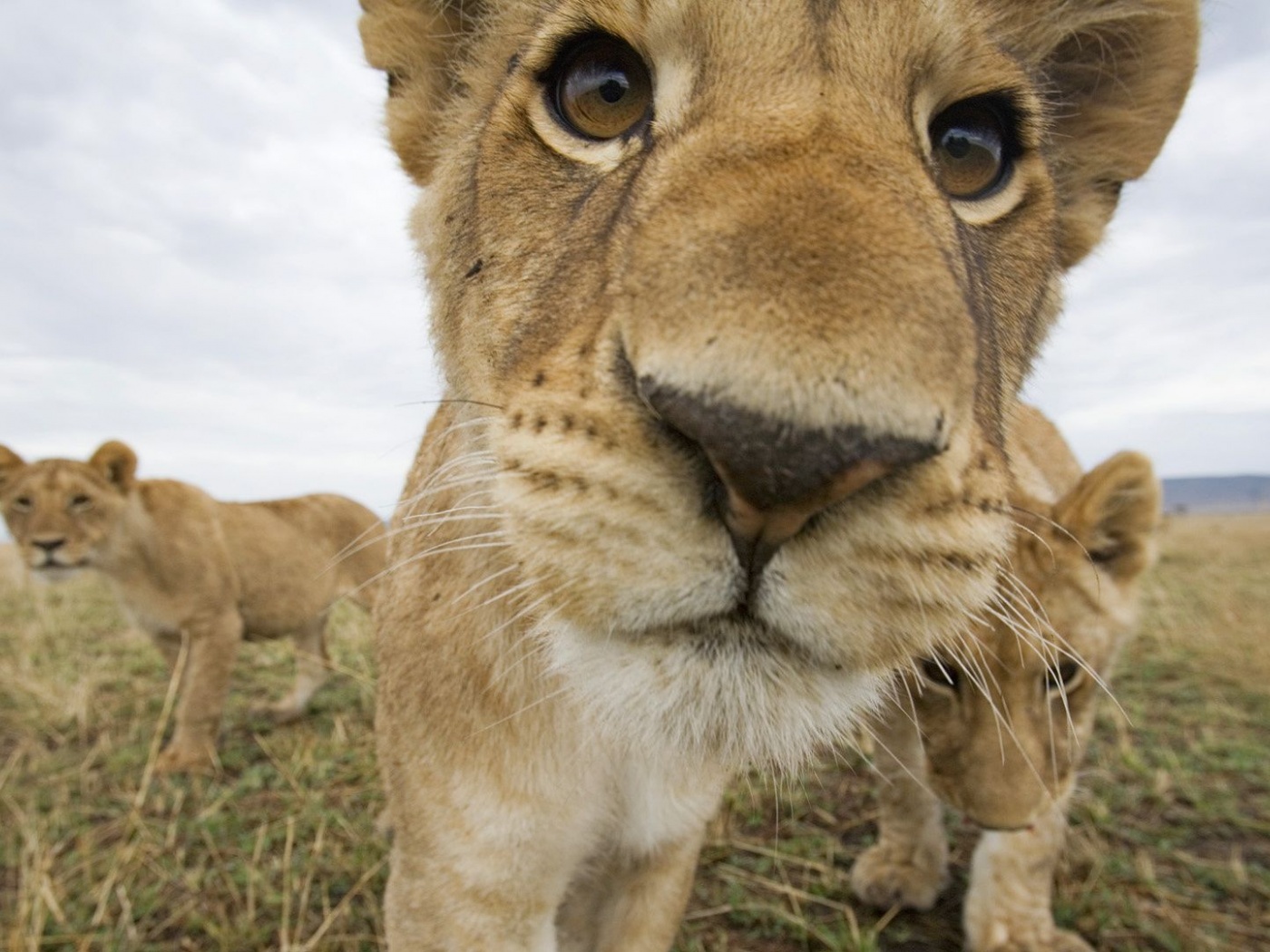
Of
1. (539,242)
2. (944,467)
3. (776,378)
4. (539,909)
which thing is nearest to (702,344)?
(776,378)

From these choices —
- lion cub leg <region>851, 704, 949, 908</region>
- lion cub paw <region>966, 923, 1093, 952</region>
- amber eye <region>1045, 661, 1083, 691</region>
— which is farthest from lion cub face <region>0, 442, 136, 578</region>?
amber eye <region>1045, 661, 1083, 691</region>

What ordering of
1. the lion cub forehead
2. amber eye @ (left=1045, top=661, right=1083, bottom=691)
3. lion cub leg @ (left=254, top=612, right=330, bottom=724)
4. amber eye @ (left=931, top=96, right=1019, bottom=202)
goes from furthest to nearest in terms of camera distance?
the lion cub forehead → lion cub leg @ (left=254, top=612, right=330, bottom=724) → amber eye @ (left=1045, top=661, right=1083, bottom=691) → amber eye @ (left=931, top=96, right=1019, bottom=202)


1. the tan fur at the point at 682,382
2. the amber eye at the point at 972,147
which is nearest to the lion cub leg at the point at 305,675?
the tan fur at the point at 682,382

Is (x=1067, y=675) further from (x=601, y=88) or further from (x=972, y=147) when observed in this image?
(x=601, y=88)

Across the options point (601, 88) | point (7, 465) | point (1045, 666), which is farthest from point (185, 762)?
point (601, 88)

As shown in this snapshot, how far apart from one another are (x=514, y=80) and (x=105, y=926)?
2.83m

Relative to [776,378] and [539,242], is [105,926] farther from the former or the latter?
[776,378]

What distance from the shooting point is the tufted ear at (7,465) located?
587cm

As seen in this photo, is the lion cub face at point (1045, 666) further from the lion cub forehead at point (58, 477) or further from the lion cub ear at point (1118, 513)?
the lion cub forehead at point (58, 477)

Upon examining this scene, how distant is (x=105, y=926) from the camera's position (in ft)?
9.41

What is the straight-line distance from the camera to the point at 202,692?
4.87m

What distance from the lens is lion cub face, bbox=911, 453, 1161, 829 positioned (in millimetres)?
2160

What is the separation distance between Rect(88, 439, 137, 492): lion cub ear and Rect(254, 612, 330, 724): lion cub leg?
149 centimetres

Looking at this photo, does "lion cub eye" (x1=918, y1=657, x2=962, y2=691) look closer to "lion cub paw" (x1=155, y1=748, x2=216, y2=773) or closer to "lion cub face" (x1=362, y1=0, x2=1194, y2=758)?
"lion cub face" (x1=362, y1=0, x2=1194, y2=758)
